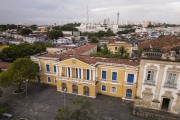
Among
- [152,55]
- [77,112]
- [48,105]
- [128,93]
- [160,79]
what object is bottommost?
[48,105]

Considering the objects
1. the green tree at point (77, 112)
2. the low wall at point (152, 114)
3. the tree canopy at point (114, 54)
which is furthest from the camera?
the tree canopy at point (114, 54)

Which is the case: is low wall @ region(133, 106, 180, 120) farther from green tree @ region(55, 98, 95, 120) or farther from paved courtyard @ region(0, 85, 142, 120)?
green tree @ region(55, 98, 95, 120)

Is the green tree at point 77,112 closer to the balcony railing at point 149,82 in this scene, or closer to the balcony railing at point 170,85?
the balcony railing at point 149,82

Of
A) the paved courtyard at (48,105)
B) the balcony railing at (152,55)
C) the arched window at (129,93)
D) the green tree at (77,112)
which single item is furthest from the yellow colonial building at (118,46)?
the green tree at (77,112)

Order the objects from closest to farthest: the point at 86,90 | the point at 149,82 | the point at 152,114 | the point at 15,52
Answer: the point at 152,114 → the point at 149,82 → the point at 86,90 → the point at 15,52

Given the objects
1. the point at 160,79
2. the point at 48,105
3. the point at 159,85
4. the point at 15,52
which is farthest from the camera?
the point at 15,52

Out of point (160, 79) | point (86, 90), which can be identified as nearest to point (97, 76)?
point (86, 90)

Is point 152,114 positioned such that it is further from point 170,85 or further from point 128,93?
point 128,93
